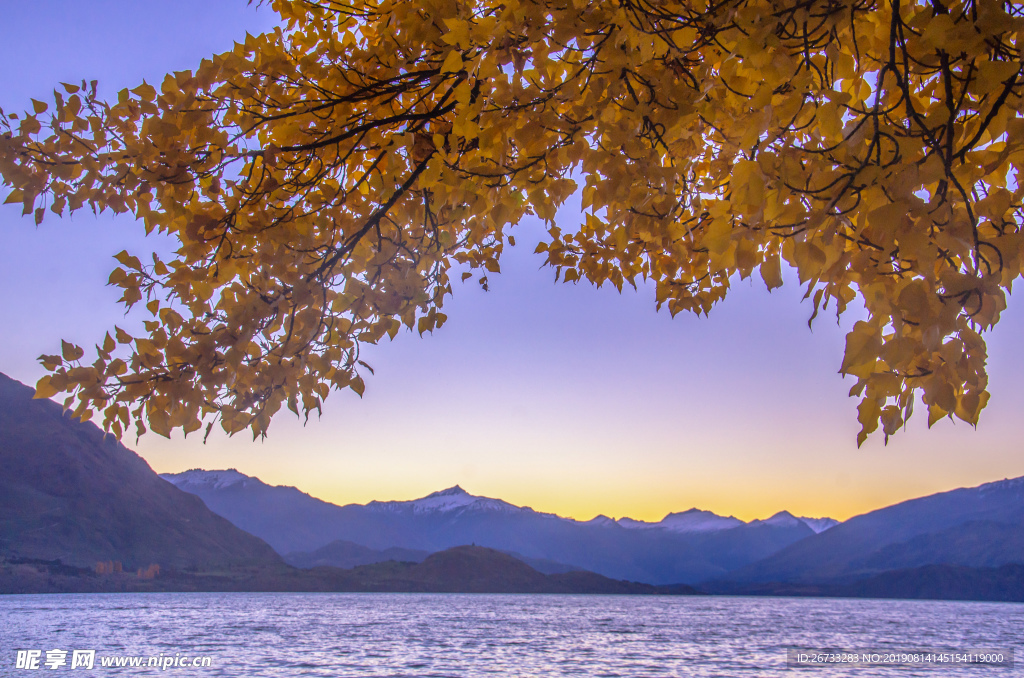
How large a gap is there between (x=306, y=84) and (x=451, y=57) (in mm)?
1527

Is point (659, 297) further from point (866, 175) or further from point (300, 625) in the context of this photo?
point (300, 625)

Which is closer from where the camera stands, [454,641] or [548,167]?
[548,167]

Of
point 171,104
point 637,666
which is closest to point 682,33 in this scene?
point 171,104

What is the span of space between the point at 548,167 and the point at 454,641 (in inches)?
3738

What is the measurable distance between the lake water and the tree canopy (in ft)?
195

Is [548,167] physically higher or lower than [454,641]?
higher

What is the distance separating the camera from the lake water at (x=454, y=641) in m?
59.2

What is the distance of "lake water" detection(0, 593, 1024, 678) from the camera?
194 ft

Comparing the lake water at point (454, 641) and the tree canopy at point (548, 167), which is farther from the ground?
the tree canopy at point (548, 167)

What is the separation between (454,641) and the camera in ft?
283

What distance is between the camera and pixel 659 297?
4.75 meters

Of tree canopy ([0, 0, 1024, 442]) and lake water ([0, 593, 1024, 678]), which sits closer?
tree canopy ([0, 0, 1024, 442])

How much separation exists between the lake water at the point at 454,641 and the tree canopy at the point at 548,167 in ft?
195

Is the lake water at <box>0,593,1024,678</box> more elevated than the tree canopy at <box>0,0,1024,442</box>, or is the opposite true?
the tree canopy at <box>0,0,1024,442</box>
